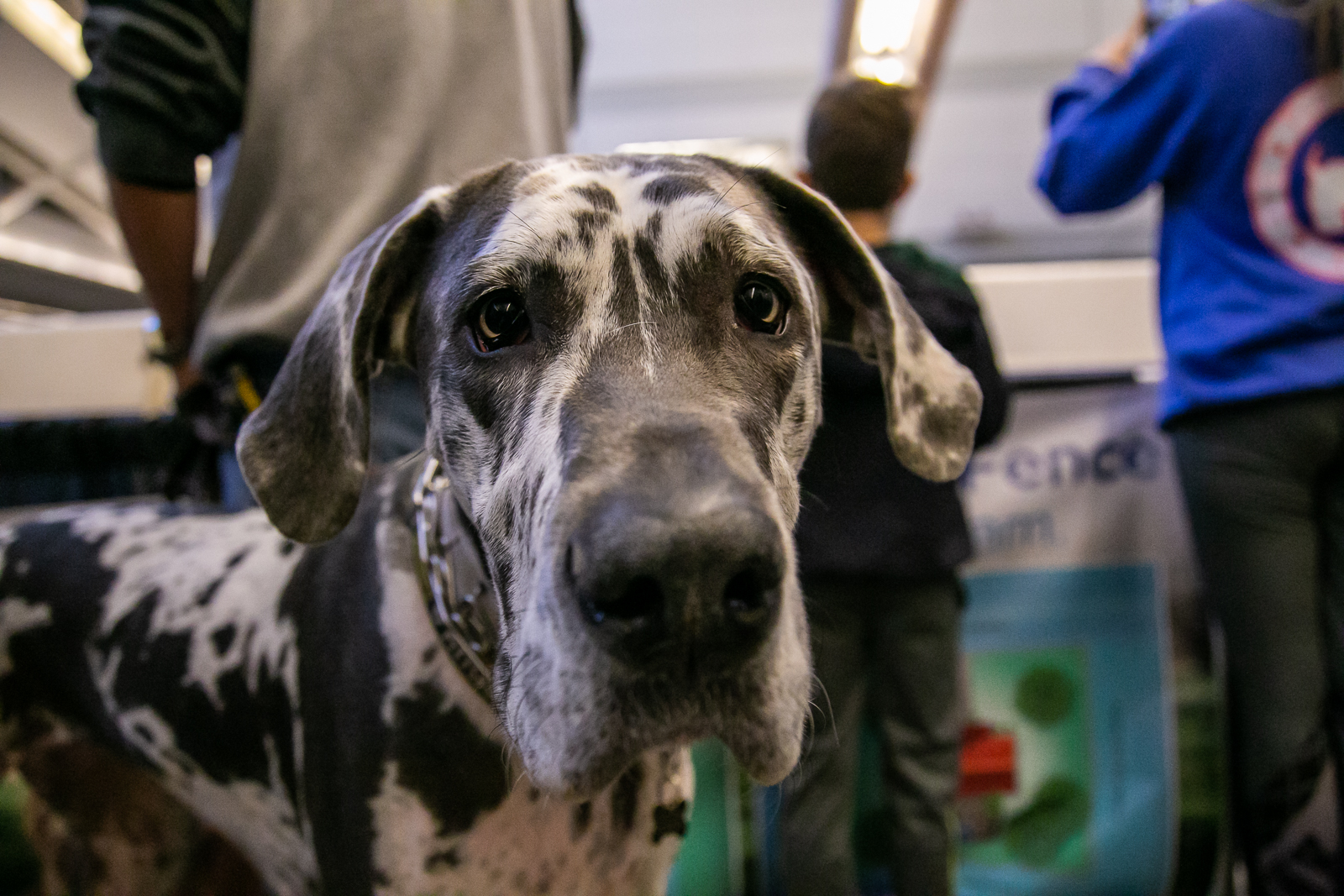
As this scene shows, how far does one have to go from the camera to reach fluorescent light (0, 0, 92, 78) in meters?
3.73

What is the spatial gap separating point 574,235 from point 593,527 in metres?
0.38

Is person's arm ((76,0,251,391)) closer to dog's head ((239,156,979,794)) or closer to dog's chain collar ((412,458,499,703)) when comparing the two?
dog's head ((239,156,979,794))

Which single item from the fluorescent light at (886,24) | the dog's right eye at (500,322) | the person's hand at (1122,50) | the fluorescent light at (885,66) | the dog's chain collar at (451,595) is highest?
the fluorescent light at (886,24)

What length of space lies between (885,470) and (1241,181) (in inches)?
44.1

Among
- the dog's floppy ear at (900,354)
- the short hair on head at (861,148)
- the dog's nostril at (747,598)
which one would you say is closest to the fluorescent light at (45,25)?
the short hair on head at (861,148)

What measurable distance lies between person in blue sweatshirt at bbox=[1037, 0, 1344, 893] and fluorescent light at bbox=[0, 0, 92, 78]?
15.1 feet

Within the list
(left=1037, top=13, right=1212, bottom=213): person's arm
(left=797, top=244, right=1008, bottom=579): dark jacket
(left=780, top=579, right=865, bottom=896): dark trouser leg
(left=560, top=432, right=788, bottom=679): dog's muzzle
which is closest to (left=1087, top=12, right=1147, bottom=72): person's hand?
(left=1037, top=13, right=1212, bottom=213): person's arm

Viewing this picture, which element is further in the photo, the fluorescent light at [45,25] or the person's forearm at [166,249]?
the fluorescent light at [45,25]

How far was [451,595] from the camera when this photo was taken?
35.1 inches

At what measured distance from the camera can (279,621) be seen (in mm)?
1091

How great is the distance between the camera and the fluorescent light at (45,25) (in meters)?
3.73

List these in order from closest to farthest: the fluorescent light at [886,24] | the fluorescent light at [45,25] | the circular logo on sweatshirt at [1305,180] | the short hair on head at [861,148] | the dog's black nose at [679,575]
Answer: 1. the dog's black nose at [679,575]
2. the short hair on head at [861,148]
3. the circular logo on sweatshirt at [1305,180]
4. the fluorescent light at [886,24]
5. the fluorescent light at [45,25]

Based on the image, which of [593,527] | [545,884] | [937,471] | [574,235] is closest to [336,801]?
[545,884]

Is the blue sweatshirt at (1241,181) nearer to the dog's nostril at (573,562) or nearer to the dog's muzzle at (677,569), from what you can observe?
the dog's muzzle at (677,569)
